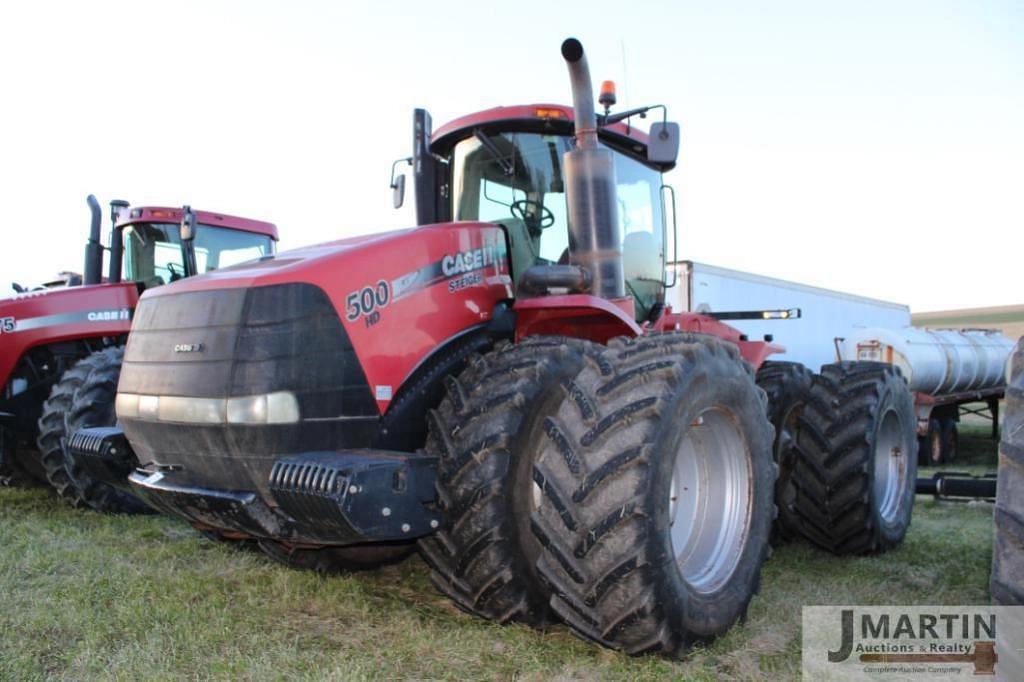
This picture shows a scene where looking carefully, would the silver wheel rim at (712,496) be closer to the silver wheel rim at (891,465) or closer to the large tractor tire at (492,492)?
the large tractor tire at (492,492)

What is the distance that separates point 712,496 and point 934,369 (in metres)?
11.0

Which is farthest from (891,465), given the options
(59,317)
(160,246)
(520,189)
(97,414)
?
(160,246)

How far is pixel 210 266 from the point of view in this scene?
8.60 metres

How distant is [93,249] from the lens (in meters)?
8.46

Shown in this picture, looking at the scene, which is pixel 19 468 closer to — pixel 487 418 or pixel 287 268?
pixel 287 268

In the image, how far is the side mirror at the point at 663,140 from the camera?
3.94m

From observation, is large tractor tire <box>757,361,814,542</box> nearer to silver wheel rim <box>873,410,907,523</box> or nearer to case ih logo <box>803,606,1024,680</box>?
silver wheel rim <box>873,410,907,523</box>

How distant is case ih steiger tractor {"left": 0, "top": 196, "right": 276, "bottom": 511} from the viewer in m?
6.30

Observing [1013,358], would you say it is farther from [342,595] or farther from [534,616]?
[342,595]

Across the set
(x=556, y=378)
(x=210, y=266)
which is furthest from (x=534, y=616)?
(x=210, y=266)

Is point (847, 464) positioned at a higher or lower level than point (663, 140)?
lower

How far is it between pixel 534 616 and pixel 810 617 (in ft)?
4.62

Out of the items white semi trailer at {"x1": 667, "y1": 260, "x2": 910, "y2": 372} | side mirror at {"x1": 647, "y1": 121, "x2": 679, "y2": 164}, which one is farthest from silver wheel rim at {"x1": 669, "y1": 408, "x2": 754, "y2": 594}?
white semi trailer at {"x1": 667, "y1": 260, "x2": 910, "y2": 372}

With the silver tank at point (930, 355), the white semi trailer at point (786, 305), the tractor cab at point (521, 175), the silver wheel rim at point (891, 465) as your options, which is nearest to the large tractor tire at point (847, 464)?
the silver wheel rim at point (891, 465)
